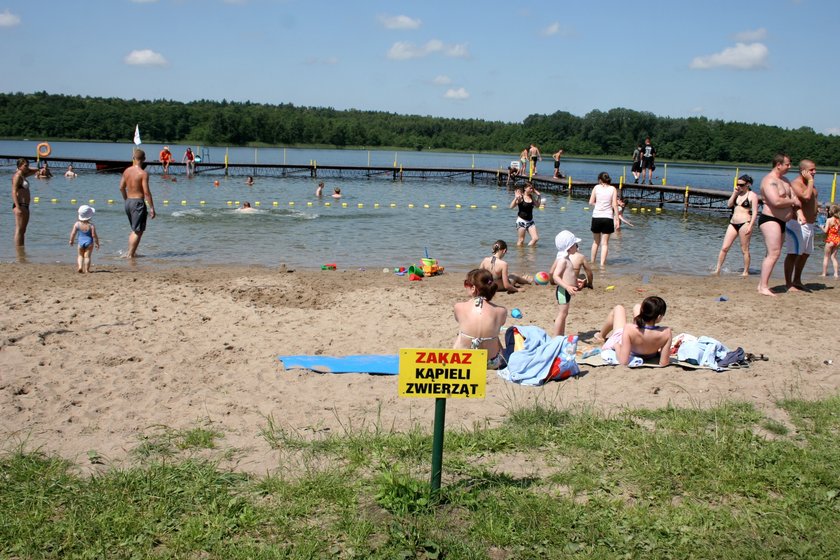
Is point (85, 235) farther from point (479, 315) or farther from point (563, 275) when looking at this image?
point (563, 275)

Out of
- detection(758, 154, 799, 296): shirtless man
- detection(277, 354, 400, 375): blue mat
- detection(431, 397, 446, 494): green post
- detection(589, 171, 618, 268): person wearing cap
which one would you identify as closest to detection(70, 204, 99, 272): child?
detection(277, 354, 400, 375): blue mat

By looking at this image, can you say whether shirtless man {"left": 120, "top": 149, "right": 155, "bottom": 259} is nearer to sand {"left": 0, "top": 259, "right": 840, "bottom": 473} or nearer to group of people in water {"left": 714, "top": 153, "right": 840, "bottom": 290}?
sand {"left": 0, "top": 259, "right": 840, "bottom": 473}

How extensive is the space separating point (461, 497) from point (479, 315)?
8.61 feet

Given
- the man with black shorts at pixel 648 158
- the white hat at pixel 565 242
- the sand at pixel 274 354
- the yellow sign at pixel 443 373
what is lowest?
the sand at pixel 274 354

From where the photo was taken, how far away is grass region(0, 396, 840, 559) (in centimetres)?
Result: 369

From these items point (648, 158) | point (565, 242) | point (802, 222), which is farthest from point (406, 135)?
point (565, 242)

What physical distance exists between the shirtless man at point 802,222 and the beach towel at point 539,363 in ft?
17.2

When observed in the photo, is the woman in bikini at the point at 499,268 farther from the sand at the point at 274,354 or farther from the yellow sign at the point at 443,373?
the yellow sign at the point at 443,373

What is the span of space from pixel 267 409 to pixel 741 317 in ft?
19.3

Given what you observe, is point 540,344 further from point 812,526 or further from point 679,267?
point 679,267

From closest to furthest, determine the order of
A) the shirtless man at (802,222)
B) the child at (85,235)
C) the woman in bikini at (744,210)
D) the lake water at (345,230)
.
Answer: the shirtless man at (802,222) → the child at (85,235) → the woman in bikini at (744,210) → the lake water at (345,230)

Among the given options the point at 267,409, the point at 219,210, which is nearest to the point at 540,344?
the point at 267,409

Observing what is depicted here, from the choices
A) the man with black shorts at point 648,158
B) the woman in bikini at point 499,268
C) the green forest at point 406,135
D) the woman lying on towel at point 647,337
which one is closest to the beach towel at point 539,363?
the woman lying on towel at point 647,337

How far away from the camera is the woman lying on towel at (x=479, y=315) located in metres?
6.59
